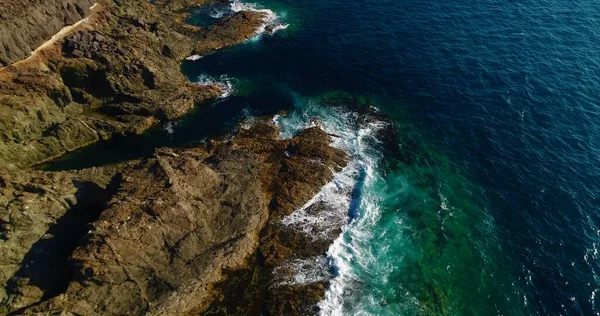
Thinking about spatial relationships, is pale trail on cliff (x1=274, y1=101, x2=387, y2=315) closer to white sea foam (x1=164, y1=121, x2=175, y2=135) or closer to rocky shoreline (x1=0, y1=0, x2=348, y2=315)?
rocky shoreline (x1=0, y1=0, x2=348, y2=315)

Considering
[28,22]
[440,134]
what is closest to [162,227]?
[28,22]

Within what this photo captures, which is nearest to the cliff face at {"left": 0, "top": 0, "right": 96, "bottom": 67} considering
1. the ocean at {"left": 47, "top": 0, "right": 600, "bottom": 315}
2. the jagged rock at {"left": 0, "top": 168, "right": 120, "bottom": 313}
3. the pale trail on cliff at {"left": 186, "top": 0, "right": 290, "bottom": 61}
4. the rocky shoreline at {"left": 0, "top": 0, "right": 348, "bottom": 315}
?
the rocky shoreline at {"left": 0, "top": 0, "right": 348, "bottom": 315}

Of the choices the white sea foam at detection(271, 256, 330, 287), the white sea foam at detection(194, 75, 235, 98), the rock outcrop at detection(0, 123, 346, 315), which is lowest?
the white sea foam at detection(271, 256, 330, 287)

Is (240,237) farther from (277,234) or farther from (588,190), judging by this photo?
(588,190)

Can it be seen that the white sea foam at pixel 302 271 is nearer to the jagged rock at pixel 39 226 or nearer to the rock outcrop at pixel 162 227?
Result: the rock outcrop at pixel 162 227

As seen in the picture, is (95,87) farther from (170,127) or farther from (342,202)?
(342,202)

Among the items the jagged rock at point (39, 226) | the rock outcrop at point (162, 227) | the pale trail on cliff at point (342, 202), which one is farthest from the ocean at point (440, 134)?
the jagged rock at point (39, 226)

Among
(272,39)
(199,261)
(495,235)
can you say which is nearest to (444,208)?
(495,235)

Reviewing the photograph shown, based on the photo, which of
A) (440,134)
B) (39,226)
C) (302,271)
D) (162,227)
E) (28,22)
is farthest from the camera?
(440,134)
